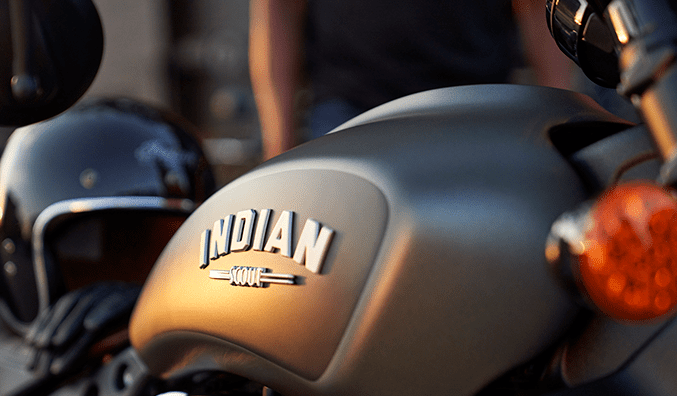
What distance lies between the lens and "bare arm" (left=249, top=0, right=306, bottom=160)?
5.75 ft

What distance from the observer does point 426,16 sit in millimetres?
1553

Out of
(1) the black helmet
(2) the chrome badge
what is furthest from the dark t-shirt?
(2) the chrome badge

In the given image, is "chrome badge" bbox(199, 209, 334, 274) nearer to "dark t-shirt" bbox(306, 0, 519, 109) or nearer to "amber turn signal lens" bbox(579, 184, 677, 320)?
"amber turn signal lens" bbox(579, 184, 677, 320)

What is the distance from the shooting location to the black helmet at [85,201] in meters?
1.26

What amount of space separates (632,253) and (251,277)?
0.30 meters

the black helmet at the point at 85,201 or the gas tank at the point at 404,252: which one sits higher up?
the gas tank at the point at 404,252

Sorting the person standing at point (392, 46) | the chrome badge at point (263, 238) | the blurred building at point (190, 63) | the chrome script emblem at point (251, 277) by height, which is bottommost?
the blurred building at point (190, 63)

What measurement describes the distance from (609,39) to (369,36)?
1.18 metres

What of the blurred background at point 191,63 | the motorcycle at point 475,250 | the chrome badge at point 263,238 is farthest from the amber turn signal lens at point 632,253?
the blurred background at point 191,63

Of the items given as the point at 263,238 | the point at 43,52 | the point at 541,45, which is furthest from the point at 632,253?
the point at 541,45

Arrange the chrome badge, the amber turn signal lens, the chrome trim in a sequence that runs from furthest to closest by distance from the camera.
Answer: the chrome trim, the chrome badge, the amber turn signal lens

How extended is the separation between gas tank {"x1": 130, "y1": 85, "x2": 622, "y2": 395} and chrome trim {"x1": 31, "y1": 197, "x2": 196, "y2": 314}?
0.72 m

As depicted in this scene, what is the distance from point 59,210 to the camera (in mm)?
1251

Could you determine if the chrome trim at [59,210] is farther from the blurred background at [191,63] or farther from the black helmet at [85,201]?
the blurred background at [191,63]
